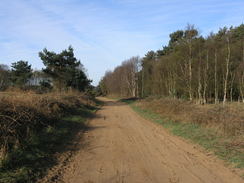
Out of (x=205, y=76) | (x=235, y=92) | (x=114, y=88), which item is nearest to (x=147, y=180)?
(x=205, y=76)

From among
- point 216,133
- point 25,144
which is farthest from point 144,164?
point 216,133

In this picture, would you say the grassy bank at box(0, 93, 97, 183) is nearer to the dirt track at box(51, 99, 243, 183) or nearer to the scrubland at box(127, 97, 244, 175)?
the dirt track at box(51, 99, 243, 183)

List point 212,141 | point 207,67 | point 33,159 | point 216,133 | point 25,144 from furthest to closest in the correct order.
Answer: point 207,67 < point 216,133 < point 212,141 < point 25,144 < point 33,159

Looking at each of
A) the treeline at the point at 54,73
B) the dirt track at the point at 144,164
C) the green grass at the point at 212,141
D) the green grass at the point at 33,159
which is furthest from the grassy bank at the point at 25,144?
the treeline at the point at 54,73

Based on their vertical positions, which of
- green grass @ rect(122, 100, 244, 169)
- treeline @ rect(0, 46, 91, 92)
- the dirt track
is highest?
treeline @ rect(0, 46, 91, 92)

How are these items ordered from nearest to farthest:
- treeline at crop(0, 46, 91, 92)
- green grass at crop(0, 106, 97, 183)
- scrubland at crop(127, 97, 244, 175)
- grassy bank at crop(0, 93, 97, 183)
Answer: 1. green grass at crop(0, 106, 97, 183)
2. grassy bank at crop(0, 93, 97, 183)
3. scrubland at crop(127, 97, 244, 175)
4. treeline at crop(0, 46, 91, 92)

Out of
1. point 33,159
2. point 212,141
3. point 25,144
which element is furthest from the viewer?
point 212,141

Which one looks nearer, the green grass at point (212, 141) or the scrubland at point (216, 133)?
the green grass at point (212, 141)

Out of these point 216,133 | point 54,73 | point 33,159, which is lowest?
point 33,159

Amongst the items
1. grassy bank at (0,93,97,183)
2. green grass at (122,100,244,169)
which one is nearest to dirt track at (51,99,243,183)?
green grass at (122,100,244,169)

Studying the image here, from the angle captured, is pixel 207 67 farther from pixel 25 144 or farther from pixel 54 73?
pixel 25 144

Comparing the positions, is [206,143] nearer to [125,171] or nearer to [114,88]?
[125,171]

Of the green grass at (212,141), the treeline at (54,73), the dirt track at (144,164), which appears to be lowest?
the dirt track at (144,164)

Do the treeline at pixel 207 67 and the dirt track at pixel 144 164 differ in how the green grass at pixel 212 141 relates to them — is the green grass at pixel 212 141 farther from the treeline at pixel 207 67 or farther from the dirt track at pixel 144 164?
the treeline at pixel 207 67
